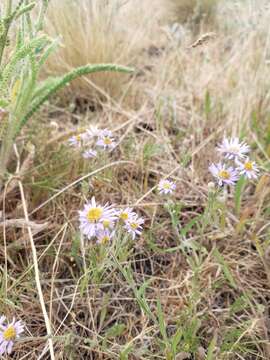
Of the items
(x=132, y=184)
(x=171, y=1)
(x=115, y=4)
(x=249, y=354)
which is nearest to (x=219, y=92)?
(x=115, y=4)

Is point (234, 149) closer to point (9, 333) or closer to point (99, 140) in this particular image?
point (99, 140)

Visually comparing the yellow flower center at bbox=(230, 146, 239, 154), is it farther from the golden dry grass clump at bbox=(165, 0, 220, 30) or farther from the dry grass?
the golden dry grass clump at bbox=(165, 0, 220, 30)

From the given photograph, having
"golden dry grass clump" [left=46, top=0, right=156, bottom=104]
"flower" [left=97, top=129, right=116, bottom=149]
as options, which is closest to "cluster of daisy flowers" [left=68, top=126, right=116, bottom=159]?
"flower" [left=97, top=129, right=116, bottom=149]

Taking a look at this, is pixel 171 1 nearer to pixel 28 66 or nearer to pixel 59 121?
pixel 59 121

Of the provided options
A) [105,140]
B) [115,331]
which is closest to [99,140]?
[105,140]

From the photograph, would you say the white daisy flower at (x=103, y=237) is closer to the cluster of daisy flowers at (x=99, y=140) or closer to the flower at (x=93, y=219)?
the flower at (x=93, y=219)

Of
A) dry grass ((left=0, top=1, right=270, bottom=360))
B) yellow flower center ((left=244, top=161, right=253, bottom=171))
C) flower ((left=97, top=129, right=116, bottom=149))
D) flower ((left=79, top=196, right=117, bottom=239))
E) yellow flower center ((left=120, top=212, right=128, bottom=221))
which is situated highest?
flower ((left=79, top=196, right=117, bottom=239))
